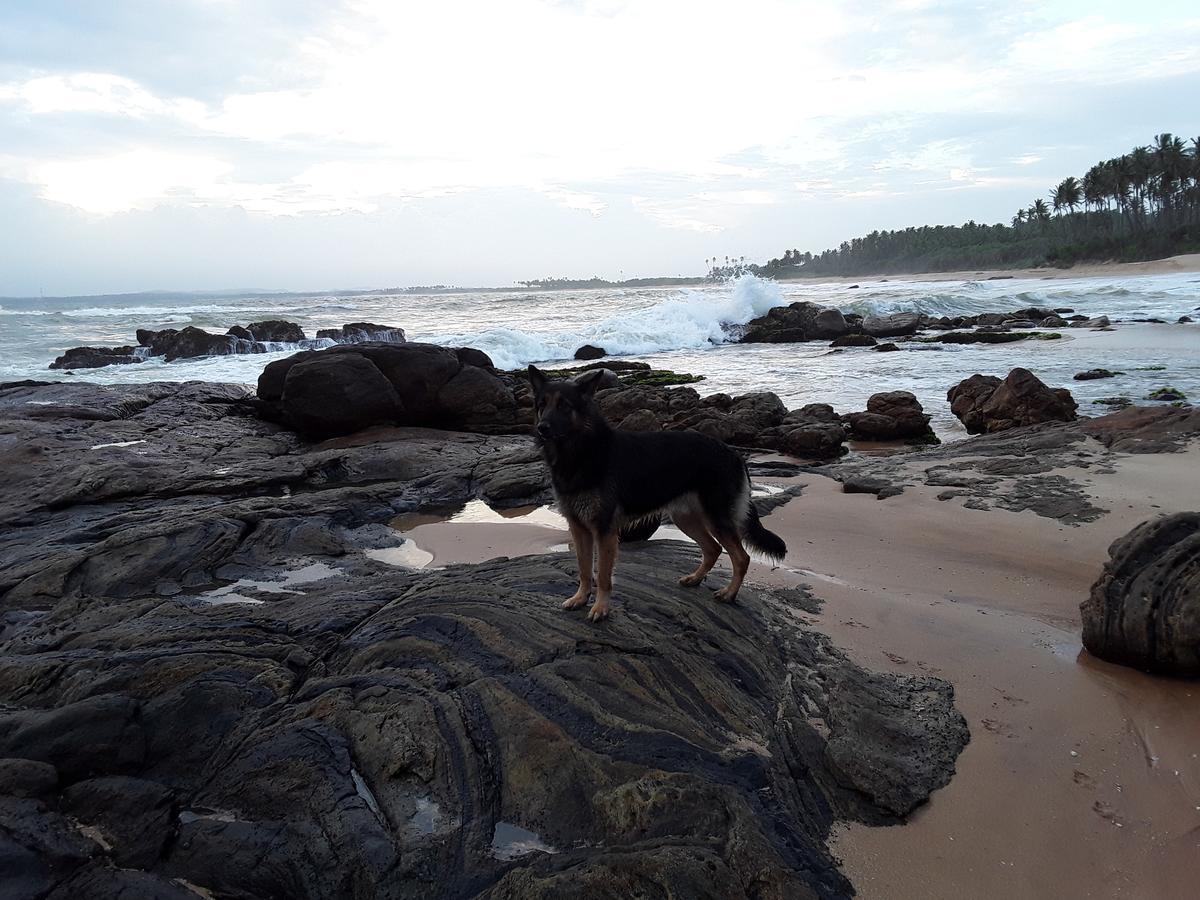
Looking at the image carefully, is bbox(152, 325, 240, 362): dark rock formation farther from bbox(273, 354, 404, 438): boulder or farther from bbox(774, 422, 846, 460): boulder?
bbox(774, 422, 846, 460): boulder

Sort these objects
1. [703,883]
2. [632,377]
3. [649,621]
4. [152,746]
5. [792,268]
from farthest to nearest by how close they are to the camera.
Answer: [792,268] < [632,377] < [649,621] < [152,746] < [703,883]

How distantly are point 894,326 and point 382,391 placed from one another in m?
31.1

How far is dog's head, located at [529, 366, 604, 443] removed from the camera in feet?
14.9

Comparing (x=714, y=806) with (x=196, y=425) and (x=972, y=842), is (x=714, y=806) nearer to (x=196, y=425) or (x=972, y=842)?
(x=972, y=842)

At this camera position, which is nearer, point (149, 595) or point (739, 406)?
point (149, 595)

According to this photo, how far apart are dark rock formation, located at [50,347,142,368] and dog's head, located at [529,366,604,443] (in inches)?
1185

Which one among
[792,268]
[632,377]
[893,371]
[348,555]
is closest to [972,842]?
[348,555]

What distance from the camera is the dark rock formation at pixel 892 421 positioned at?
13406mm

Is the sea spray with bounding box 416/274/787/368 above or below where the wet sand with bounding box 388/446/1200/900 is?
above

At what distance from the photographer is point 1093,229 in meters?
94.6

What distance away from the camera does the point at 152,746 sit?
11.1 ft

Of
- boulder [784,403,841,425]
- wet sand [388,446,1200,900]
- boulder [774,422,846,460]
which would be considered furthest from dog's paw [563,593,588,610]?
boulder [784,403,841,425]

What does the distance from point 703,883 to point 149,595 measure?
4.89 m

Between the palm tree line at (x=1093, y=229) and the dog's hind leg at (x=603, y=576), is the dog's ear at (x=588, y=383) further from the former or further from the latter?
the palm tree line at (x=1093, y=229)
